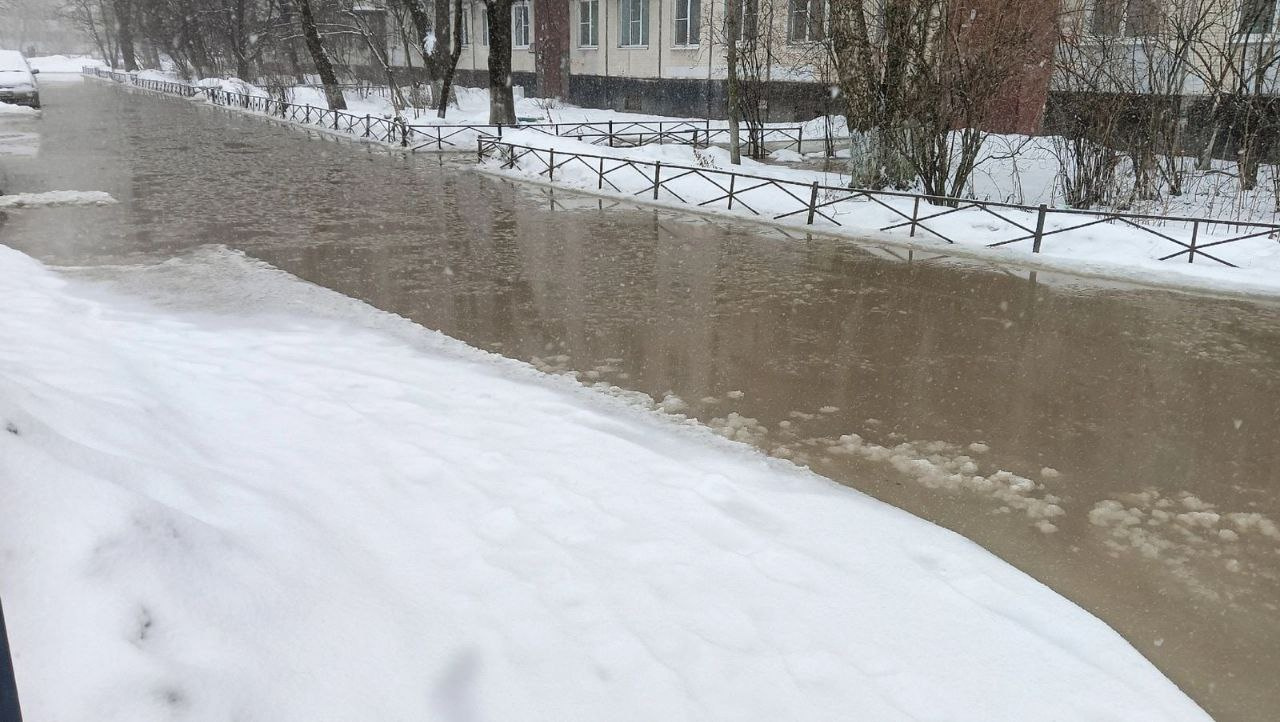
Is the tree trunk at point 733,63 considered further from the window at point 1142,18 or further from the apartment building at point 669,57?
the window at point 1142,18

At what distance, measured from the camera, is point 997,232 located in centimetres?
1257

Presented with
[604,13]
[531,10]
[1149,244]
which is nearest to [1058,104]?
[1149,244]

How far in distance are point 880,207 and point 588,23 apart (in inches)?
989

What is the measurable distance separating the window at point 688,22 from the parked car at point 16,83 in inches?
862

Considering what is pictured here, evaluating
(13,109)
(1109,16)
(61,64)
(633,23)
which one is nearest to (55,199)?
(1109,16)

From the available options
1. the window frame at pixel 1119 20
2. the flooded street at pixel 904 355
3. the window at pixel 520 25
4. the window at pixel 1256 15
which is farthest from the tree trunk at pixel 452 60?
the window at pixel 1256 15

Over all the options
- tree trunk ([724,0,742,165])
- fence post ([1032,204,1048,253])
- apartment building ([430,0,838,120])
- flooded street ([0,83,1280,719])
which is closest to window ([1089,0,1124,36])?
fence post ([1032,204,1048,253])

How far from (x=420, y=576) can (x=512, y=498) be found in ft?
3.22

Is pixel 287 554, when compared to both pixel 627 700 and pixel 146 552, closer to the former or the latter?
pixel 146 552

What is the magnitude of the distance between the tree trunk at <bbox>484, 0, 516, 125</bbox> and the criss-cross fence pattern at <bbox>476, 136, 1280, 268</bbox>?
5.18m

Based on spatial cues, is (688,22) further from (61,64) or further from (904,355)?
(61,64)

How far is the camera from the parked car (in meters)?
30.3

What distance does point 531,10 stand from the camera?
3825 cm

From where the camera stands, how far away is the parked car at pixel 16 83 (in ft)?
99.5
